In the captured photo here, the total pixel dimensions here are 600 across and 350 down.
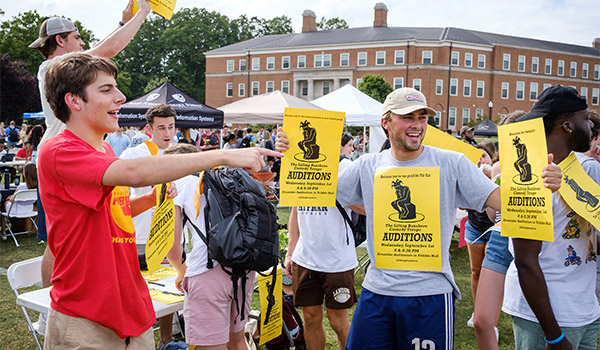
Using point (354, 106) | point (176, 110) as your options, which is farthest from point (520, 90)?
point (176, 110)

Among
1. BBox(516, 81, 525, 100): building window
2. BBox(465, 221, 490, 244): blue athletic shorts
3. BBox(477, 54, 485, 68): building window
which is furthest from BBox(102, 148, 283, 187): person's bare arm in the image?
BBox(516, 81, 525, 100): building window

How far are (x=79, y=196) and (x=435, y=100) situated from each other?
62.3 m

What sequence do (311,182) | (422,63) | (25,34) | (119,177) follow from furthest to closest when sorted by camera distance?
(422,63), (25,34), (311,182), (119,177)

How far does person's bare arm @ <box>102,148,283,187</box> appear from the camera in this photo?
71.7 inches

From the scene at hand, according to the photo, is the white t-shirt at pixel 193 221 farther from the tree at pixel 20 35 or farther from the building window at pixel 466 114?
the building window at pixel 466 114

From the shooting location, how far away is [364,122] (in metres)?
13.8

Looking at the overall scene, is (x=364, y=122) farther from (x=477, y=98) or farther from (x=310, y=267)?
(x=477, y=98)

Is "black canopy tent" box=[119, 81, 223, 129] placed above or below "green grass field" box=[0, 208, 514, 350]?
above

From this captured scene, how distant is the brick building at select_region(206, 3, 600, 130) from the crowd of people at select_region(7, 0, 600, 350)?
5906cm

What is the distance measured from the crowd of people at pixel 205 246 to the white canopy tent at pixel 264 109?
9.82m

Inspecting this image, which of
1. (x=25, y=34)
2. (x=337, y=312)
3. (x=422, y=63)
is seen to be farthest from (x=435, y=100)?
(x=337, y=312)

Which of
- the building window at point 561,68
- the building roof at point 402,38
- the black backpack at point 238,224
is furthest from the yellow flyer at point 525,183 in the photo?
the building window at point 561,68

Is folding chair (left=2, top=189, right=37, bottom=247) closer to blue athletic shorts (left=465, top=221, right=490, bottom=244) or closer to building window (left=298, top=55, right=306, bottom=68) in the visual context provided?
blue athletic shorts (left=465, top=221, right=490, bottom=244)

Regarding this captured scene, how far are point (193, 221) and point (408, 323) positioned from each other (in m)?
1.68
